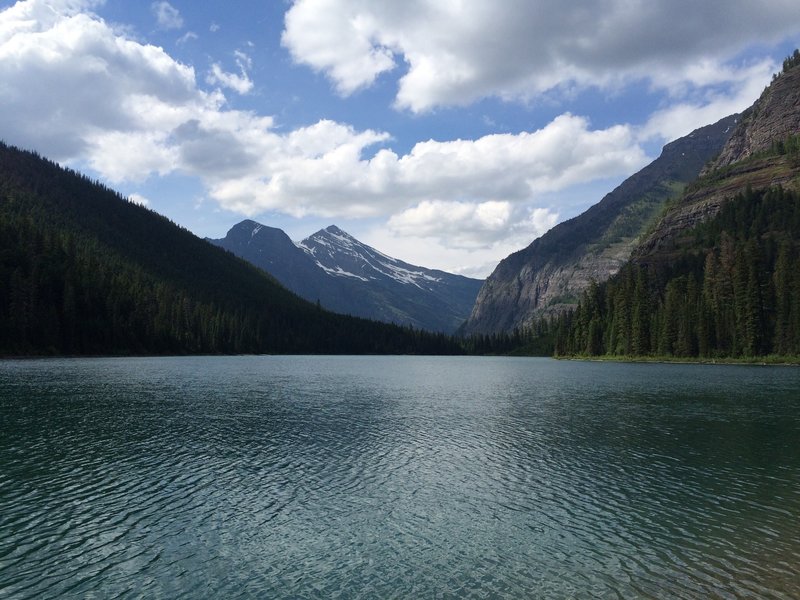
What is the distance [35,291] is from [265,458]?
177181 millimetres

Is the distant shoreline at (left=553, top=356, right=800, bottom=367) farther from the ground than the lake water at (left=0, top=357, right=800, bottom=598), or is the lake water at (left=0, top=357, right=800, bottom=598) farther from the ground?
the distant shoreline at (left=553, top=356, right=800, bottom=367)

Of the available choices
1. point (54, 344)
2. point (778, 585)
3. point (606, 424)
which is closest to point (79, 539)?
point (778, 585)

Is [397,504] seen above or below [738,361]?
below

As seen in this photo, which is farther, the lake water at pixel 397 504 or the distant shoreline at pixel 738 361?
the distant shoreline at pixel 738 361

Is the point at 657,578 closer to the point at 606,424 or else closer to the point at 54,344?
the point at 606,424

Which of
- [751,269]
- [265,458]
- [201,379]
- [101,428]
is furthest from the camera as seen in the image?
[751,269]

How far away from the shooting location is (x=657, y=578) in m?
23.0

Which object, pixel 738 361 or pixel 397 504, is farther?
pixel 738 361

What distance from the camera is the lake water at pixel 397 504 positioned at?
23078 mm

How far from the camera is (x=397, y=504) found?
33.7 meters

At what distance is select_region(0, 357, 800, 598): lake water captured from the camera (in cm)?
2308

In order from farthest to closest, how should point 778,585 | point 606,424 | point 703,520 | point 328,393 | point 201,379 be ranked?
point 201,379, point 328,393, point 606,424, point 703,520, point 778,585

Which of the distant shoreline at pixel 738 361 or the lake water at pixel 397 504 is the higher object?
the distant shoreline at pixel 738 361

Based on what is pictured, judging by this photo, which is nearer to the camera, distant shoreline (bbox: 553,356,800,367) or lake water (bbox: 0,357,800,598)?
lake water (bbox: 0,357,800,598)
